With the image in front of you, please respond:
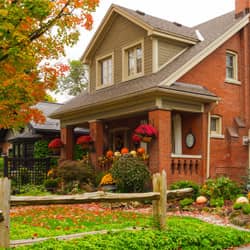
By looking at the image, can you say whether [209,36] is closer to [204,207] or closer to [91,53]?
[91,53]

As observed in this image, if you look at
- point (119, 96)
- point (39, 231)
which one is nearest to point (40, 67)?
point (119, 96)

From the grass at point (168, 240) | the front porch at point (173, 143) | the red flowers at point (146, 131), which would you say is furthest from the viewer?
the front porch at point (173, 143)

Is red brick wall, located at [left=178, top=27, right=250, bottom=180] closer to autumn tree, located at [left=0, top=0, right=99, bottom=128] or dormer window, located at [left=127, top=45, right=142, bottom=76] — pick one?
dormer window, located at [left=127, top=45, right=142, bottom=76]

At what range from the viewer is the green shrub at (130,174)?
1491cm

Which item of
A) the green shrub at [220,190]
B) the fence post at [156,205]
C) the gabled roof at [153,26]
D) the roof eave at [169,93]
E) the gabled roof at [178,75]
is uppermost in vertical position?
the gabled roof at [153,26]

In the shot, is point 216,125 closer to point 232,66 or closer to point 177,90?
point 232,66

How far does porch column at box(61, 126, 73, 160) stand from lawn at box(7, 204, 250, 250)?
33.2 ft

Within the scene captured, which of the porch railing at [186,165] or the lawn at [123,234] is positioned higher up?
the porch railing at [186,165]

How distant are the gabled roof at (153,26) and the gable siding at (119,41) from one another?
1.12 ft

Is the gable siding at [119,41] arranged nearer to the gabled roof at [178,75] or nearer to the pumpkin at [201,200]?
the gabled roof at [178,75]

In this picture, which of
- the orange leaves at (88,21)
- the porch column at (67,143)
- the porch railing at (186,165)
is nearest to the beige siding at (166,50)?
the porch railing at (186,165)

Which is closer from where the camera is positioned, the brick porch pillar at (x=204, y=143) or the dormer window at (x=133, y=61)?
the brick porch pillar at (x=204, y=143)

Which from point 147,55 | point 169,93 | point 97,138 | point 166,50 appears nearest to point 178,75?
point 169,93

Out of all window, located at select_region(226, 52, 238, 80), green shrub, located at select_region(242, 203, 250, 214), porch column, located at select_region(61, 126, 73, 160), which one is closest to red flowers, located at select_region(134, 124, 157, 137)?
green shrub, located at select_region(242, 203, 250, 214)
